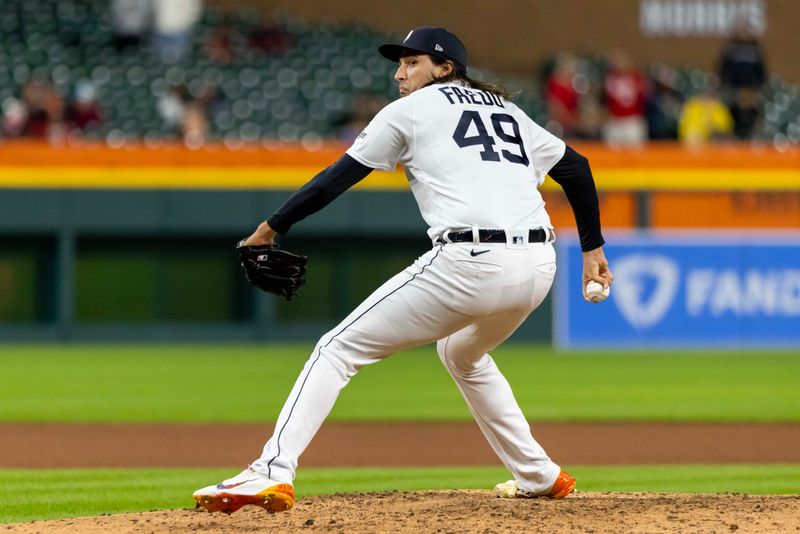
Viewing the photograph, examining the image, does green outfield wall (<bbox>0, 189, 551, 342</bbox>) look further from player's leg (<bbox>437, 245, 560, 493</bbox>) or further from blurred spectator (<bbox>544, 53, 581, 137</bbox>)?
player's leg (<bbox>437, 245, 560, 493</bbox>)

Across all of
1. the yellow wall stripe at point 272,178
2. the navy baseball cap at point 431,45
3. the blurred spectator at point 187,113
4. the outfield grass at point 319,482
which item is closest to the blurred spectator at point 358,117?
the yellow wall stripe at point 272,178

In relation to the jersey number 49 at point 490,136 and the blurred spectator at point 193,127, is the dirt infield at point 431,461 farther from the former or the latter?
the blurred spectator at point 193,127

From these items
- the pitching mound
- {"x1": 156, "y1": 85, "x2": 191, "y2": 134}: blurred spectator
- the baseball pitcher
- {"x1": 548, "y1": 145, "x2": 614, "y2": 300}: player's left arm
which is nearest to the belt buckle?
the baseball pitcher

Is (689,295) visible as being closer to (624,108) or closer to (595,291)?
(624,108)

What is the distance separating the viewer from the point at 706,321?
1653 cm

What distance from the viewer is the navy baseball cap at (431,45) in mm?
4891

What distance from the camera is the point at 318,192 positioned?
468 cm

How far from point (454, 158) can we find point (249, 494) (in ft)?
4.27

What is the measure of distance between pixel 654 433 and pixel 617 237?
7.69 metres

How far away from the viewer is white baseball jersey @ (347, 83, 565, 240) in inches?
186

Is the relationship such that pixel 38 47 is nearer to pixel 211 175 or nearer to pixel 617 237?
pixel 211 175

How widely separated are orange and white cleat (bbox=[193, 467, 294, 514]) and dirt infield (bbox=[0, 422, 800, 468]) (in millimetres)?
2791

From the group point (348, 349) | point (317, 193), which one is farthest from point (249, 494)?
point (317, 193)

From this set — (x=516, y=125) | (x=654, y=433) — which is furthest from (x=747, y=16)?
(x=516, y=125)
